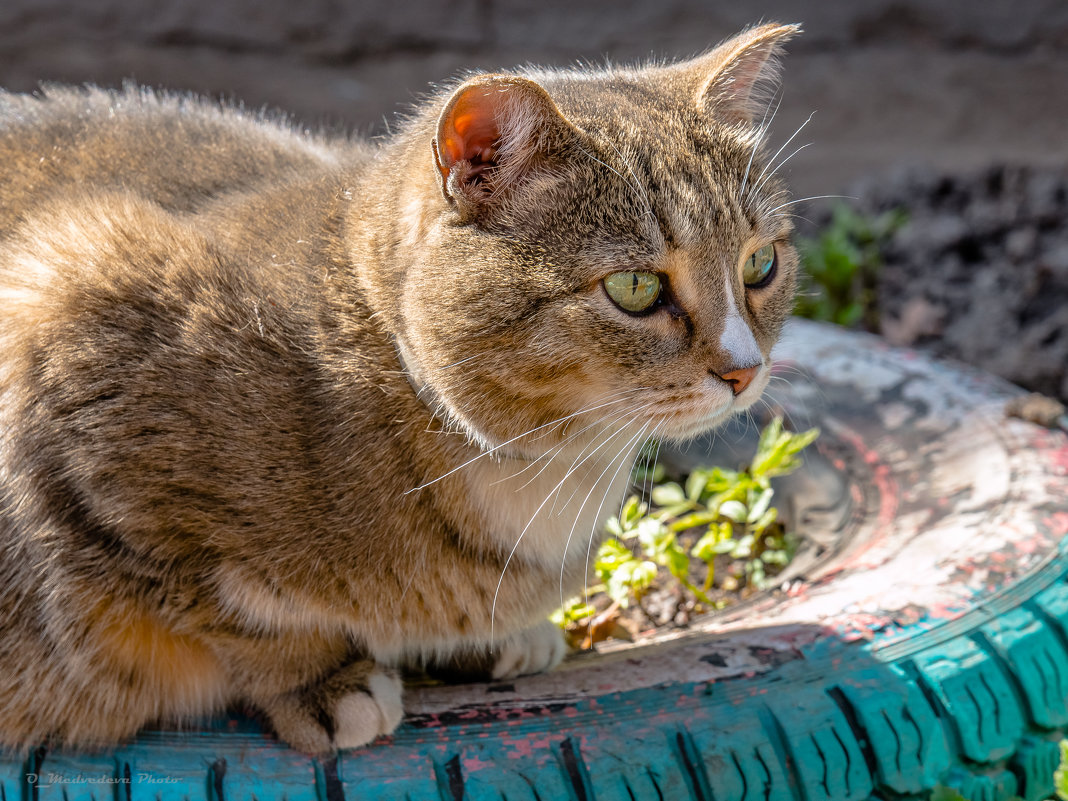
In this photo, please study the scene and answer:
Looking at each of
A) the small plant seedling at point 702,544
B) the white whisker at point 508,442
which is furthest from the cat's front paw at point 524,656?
the white whisker at point 508,442

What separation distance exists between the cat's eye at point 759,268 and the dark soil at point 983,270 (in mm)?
1802

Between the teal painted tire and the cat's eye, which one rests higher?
the cat's eye

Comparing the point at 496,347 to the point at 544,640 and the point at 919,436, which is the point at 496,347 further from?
the point at 919,436

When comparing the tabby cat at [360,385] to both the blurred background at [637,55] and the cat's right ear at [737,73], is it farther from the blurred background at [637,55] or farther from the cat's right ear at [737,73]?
the blurred background at [637,55]

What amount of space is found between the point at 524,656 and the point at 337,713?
0.32 metres

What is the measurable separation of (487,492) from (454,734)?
0.35m

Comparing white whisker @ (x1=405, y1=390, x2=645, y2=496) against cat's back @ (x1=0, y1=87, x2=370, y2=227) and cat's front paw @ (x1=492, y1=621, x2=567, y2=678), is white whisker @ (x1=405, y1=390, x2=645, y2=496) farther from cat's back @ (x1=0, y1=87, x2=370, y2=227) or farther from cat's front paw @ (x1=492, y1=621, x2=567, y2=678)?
cat's back @ (x1=0, y1=87, x2=370, y2=227)

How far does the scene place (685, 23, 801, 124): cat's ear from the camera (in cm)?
154

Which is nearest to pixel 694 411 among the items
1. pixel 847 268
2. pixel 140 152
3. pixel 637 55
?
pixel 140 152

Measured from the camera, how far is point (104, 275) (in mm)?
1427

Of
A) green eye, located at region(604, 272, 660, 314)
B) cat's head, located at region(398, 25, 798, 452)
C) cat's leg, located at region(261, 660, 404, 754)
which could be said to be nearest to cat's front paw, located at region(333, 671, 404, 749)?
cat's leg, located at region(261, 660, 404, 754)

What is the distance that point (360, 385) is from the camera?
1464 mm

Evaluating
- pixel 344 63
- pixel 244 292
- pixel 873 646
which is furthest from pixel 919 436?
pixel 344 63

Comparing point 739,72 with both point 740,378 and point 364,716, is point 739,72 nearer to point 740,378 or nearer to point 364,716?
point 740,378
